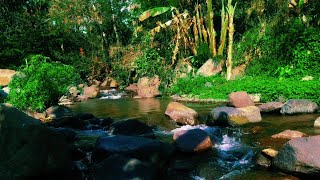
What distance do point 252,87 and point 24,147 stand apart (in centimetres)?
1138

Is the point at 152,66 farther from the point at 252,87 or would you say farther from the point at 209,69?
the point at 252,87

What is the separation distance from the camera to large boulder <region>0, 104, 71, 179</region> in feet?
18.1

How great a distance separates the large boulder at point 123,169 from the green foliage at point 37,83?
7.01 meters

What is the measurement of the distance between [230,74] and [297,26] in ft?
13.5

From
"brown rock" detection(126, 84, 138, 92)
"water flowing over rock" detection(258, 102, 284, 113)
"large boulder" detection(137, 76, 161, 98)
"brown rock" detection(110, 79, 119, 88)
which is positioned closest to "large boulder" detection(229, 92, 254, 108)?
"water flowing over rock" detection(258, 102, 284, 113)

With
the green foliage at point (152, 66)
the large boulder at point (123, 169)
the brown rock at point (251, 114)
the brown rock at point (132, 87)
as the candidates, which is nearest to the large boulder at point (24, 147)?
the large boulder at point (123, 169)

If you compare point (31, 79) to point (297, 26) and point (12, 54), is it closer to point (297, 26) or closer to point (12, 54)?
point (12, 54)

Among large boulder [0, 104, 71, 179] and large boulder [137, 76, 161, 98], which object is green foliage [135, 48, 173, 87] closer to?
large boulder [137, 76, 161, 98]

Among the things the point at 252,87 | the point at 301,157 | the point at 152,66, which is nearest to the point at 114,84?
the point at 152,66

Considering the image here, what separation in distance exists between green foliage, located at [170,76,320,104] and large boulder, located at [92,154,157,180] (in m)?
8.83

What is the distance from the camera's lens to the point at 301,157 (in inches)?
232

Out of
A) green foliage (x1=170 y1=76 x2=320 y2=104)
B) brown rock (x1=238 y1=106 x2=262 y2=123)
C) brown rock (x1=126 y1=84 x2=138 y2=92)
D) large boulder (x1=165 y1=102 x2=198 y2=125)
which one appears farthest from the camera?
brown rock (x1=126 y1=84 x2=138 y2=92)

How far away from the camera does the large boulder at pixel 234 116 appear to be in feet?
34.1

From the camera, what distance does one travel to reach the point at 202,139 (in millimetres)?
7883
